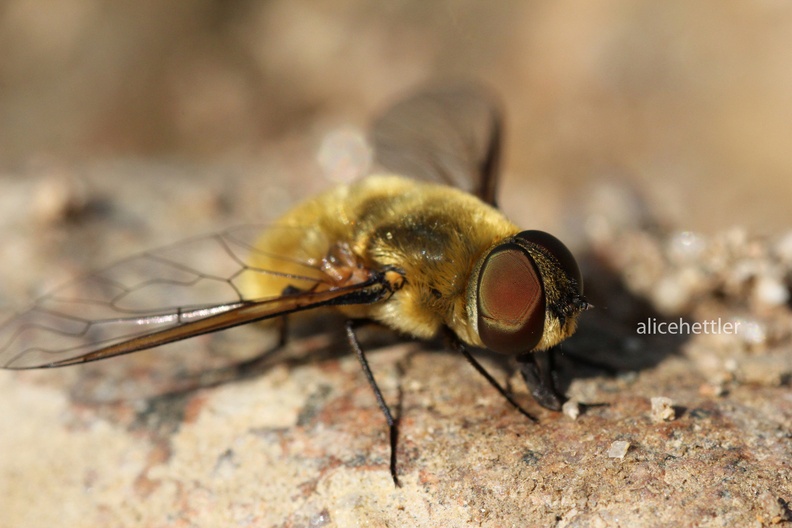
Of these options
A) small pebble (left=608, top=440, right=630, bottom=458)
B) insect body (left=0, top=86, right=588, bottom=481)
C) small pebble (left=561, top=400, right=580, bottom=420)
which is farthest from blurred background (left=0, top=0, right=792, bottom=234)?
small pebble (left=608, top=440, right=630, bottom=458)

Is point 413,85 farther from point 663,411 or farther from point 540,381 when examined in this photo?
point 663,411

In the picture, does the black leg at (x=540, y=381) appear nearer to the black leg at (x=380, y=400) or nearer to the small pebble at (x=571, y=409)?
the small pebble at (x=571, y=409)

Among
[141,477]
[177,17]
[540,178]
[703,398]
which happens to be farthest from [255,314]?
[177,17]

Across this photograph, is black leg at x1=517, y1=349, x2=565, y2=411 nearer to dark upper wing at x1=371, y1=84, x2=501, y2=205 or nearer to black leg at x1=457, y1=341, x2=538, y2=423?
black leg at x1=457, y1=341, x2=538, y2=423

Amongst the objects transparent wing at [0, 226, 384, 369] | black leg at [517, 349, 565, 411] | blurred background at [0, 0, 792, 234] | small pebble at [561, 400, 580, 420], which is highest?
blurred background at [0, 0, 792, 234]

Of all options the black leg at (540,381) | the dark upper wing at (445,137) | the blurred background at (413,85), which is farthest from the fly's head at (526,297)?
the blurred background at (413,85)

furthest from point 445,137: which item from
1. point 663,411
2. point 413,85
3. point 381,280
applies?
point 413,85
